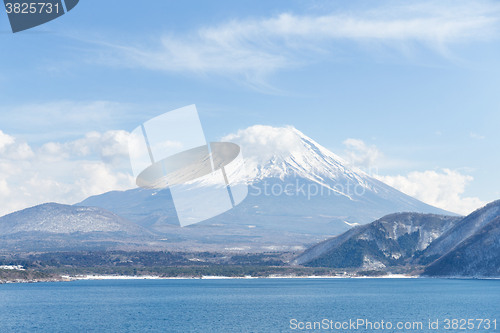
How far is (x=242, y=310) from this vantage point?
9512 cm

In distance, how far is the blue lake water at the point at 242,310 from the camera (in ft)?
252

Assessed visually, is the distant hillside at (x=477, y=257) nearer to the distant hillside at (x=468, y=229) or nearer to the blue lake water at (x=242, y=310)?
the distant hillside at (x=468, y=229)

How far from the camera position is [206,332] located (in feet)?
238

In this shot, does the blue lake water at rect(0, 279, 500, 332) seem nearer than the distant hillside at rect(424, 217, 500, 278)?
Yes

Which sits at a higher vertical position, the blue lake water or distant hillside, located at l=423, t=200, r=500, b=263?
distant hillside, located at l=423, t=200, r=500, b=263

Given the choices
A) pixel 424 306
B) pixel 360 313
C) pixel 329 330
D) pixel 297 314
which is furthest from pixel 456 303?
pixel 329 330

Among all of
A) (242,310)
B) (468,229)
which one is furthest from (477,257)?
(242,310)

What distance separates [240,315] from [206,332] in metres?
16.8

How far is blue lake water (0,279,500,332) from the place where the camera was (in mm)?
76688

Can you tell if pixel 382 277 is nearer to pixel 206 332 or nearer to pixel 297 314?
pixel 297 314

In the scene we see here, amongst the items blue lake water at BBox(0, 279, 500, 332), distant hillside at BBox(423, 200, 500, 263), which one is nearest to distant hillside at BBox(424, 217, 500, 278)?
distant hillside at BBox(423, 200, 500, 263)

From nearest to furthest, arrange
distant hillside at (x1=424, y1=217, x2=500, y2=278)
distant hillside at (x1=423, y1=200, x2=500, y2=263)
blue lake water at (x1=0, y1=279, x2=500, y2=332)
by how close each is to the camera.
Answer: blue lake water at (x1=0, y1=279, x2=500, y2=332) < distant hillside at (x1=424, y1=217, x2=500, y2=278) < distant hillside at (x1=423, y1=200, x2=500, y2=263)

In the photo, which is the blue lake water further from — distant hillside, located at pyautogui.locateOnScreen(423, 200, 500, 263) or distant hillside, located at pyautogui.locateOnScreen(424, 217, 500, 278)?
distant hillside, located at pyautogui.locateOnScreen(423, 200, 500, 263)

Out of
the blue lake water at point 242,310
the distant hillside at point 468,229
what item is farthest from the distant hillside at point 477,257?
the blue lake water at point 242,310
